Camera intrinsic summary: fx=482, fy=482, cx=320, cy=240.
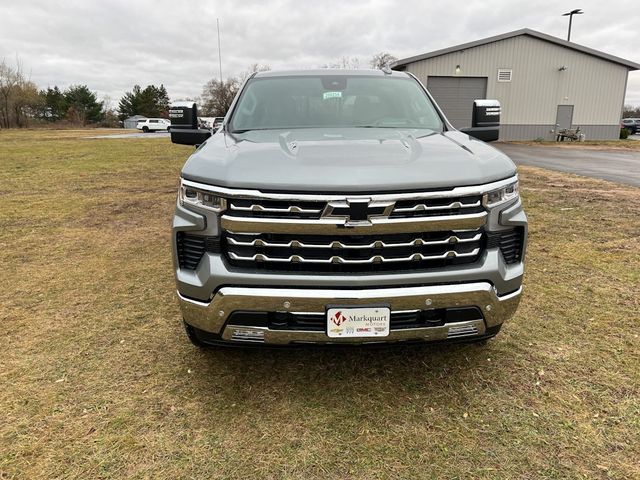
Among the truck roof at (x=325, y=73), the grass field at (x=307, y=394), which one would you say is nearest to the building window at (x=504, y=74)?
the grass field at (x=307, y=394)

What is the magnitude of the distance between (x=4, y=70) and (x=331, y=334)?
72.9 metres

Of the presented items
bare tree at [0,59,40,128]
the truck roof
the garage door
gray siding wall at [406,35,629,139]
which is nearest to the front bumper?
the truck roof

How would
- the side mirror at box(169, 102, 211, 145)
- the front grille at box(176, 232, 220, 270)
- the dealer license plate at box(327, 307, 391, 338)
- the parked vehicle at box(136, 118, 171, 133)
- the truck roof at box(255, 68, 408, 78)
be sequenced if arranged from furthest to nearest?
the parked vehicle at box(136, 118, 171, 133) < the truck roof at box(255, 68, 408, 78) < the side mirror at box(169, 102, 211, 145) < the front grille at box(176, 232, 220, 270) < the dealer license plate at box(327, 307, 391, 338)

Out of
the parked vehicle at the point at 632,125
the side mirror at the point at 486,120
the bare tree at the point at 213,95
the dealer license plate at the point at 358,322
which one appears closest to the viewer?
the dealer license plate at the point at 358,322

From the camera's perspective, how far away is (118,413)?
2537 millimetres

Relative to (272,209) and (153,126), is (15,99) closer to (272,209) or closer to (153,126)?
(153,126)

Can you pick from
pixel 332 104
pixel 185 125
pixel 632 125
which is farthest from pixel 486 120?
pixel 632 125

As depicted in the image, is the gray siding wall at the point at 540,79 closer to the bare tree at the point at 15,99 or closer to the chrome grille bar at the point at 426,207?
the chrome grille bar at the point at 426,207

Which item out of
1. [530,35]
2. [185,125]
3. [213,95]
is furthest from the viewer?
[213,95]

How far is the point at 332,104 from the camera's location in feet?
12.3

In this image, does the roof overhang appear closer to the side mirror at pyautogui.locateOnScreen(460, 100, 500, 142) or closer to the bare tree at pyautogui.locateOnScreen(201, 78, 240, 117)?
the side mirror at pyautogui.locateOnScreen(460, 100, 500, 142)

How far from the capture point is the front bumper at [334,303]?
7.54ft

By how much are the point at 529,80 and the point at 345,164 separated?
2864 centimetres

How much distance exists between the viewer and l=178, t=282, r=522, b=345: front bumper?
2299mm
